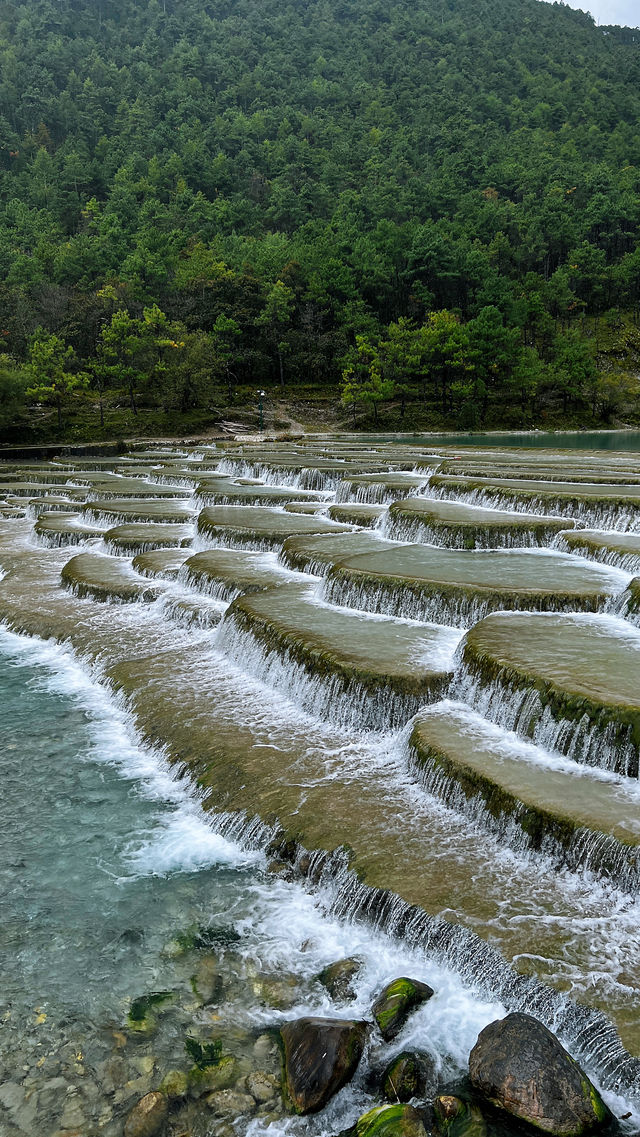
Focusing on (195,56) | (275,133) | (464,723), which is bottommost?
(464,723)

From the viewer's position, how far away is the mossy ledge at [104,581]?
15.3 meters

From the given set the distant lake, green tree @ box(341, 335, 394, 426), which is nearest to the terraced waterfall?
the distant lake

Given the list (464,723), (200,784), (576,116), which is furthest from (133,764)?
(576,116)

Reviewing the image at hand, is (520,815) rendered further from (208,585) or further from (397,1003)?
(208,585)

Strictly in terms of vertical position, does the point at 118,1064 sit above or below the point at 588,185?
below

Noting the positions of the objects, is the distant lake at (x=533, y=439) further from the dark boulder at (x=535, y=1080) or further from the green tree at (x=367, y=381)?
the dark boulder at (x=535, y=1080)

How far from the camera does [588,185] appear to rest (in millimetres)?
97438

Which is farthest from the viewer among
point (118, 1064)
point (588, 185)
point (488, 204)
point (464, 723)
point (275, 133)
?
point (275, 133)

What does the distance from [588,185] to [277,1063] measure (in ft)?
369

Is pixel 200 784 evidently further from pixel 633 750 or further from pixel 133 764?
pixel 633 750

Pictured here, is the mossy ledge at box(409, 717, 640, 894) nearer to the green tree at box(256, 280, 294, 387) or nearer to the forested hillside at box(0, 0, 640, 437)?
the forested hillside at box(0, 0, 640, 437)

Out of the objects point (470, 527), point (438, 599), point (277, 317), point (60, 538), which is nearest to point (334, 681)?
point (438, 599)

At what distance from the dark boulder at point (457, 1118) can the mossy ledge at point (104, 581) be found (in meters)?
11.7

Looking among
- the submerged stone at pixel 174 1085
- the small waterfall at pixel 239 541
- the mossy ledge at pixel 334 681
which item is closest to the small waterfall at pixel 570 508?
the small waterfall at pixel 239 541
